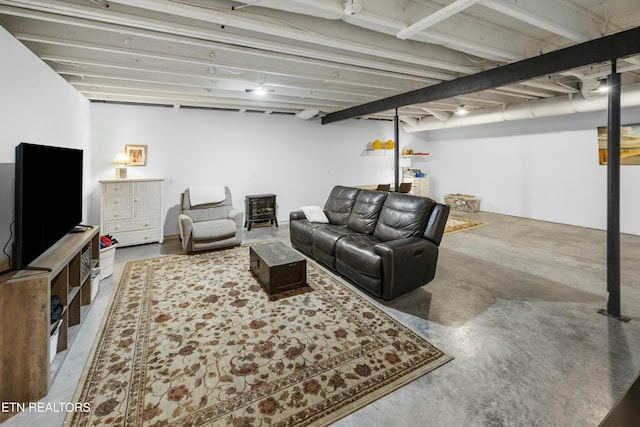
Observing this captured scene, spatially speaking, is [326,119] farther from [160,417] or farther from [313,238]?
[160,417]

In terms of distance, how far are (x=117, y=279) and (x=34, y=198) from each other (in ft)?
6.02

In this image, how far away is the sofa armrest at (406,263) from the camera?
2754mm

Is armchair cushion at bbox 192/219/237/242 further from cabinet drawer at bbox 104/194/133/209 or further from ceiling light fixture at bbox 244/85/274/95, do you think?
ceiling light fixture at bbox 244/85/274/95

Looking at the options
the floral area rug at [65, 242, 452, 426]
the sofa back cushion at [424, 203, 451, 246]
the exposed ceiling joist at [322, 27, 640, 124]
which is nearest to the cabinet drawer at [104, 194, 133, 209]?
the floral area rug at [65, 242, 452, 426]

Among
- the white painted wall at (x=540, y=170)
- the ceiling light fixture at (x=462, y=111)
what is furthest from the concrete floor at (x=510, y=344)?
the ceiling light fixture at (x=462, y=111)

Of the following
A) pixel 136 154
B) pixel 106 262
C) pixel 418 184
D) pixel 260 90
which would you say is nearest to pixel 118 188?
pixel 136 154

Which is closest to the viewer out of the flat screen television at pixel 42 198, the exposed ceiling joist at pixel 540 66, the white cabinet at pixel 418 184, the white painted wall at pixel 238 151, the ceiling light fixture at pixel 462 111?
the flat screen television at pixel 42 198

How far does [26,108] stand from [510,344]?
439 centimetres

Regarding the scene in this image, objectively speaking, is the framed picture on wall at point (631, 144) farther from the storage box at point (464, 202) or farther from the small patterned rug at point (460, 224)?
the storage box at point (464, 202)

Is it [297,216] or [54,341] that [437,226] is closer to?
[297,216]

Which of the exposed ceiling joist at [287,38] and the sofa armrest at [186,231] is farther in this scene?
the sofa armrest at [186,231]

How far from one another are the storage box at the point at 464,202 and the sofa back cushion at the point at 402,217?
514 centimetres

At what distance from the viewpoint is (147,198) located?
15.5 ft

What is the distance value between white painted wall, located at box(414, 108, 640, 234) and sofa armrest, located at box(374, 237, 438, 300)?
17.2 ft
